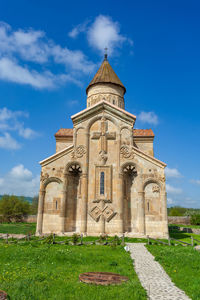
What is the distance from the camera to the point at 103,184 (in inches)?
677

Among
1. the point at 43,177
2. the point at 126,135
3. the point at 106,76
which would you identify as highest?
the point at 106,76

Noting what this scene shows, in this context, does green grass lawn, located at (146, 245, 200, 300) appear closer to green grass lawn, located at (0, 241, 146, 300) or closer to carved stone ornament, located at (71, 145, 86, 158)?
green grass lawn, located at (0, 241, 146, 300)

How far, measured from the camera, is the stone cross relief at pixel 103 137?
58.3 ft

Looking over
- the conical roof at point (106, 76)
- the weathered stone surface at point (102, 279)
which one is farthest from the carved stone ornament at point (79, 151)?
the weathered stone surface at point (102, 279)

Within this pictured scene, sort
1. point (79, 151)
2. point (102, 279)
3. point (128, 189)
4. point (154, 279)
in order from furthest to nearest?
point (79, 151) → point (128, 189) → point (154, 279) → point (102, 279)

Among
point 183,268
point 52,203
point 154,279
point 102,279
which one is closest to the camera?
point 102,279

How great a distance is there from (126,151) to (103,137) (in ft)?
7.03

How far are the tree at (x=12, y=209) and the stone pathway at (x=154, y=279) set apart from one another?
99.2 feet

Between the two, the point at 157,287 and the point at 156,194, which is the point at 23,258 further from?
the point at 156,194

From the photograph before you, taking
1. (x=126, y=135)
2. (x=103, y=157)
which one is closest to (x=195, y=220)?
(x=126, y=135)

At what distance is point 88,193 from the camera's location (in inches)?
671

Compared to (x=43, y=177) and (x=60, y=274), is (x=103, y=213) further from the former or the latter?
(x=60, y=274)

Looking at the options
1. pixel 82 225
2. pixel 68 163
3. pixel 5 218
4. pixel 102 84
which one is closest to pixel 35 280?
pixel 82 225

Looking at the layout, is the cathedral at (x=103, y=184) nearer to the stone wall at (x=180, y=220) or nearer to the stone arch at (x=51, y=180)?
the stone arch at (x=51, y=180)
